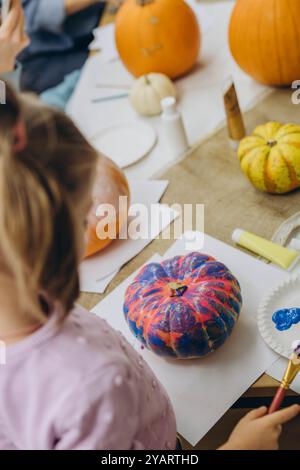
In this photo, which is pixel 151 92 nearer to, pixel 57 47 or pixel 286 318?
pixel 286 318

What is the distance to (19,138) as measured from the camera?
0.43 meters

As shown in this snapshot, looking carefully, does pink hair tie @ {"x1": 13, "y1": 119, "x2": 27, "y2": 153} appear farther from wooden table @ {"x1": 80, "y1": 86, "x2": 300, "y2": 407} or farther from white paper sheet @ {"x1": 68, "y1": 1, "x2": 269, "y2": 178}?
white paper sheet @ {"x1": 68, "y1": 1, "x2": 269, "y2": 178}

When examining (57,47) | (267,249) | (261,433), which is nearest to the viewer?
(261,433)

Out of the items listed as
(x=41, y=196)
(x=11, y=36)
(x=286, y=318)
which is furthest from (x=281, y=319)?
(x=11, y=36)

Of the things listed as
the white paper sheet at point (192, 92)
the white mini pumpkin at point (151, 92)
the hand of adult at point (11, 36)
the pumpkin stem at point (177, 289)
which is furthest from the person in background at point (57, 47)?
the pumpkin stem at point (177, 289)

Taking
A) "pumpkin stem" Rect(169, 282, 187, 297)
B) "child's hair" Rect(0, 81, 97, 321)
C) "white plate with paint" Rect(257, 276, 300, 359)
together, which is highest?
"child's hair" Rect(0, 81, 97, 321)

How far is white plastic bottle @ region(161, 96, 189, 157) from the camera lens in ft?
3.78

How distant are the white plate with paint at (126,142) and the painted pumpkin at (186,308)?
47 cm

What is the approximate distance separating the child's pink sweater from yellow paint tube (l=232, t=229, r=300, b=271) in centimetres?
38

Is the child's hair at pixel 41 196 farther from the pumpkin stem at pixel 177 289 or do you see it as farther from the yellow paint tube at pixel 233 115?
the yellow paint tube at pixel 233 115

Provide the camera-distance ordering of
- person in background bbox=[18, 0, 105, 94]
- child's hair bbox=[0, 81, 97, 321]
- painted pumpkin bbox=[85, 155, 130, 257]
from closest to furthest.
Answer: child's hair bbox=[0, 81, 97, 321], painted pumpkin bbox=[85, 155, 130, 257], person in background bbox=[18, 0, 105, 94]

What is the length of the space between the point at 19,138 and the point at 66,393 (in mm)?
258

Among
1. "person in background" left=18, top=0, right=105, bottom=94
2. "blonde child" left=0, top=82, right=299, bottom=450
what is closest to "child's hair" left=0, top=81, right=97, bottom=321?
"blonde child" left=0, top=82, right=299, bottom=450

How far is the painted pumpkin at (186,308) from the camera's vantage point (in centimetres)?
74
